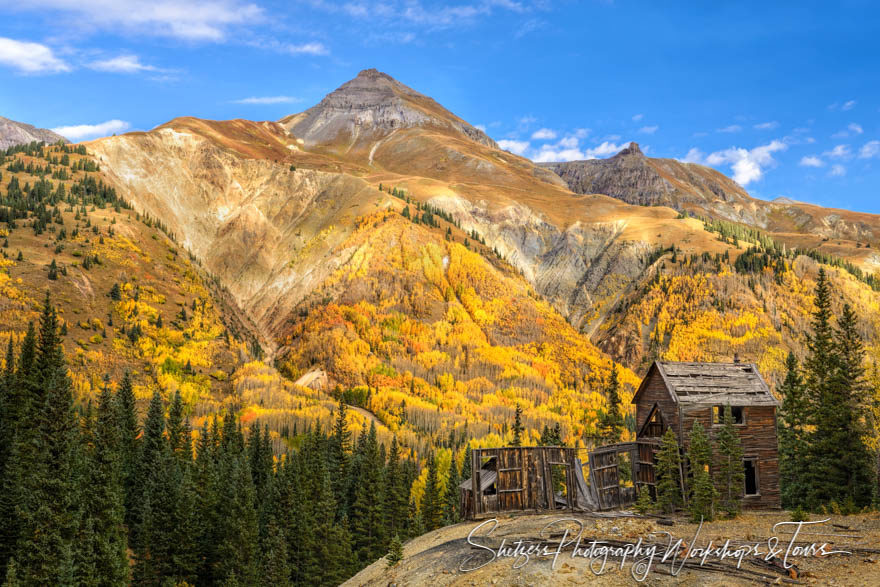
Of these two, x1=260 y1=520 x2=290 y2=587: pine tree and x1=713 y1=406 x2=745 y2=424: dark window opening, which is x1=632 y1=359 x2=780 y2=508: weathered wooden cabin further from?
x1=260 y1=520 x2=290 y2=587: pine tree

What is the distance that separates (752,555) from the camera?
16562 millimetres

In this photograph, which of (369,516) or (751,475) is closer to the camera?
(751,475)

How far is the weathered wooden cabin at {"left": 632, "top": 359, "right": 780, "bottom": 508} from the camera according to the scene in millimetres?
31344

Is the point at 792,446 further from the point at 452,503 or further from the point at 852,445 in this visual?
the point at 452,503

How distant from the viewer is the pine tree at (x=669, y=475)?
2842 centimetres

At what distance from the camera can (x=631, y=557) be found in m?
16.9

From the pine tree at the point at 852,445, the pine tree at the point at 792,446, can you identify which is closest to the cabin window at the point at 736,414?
the pine tree at the point at 852,445

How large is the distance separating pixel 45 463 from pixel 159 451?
22.4m

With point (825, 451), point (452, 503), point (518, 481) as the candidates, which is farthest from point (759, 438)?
point (452, 503)

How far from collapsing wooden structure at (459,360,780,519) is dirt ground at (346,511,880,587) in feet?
7.96

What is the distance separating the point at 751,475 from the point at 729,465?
6454 mm

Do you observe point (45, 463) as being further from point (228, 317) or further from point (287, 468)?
point (228, 317)

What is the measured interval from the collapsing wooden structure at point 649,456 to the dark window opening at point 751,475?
0.16 ft

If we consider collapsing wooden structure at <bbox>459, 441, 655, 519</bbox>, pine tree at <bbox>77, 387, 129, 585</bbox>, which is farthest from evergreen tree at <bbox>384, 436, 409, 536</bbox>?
collapsing wooden structure at <bbox>459, 441, 655, 519</bbox>
